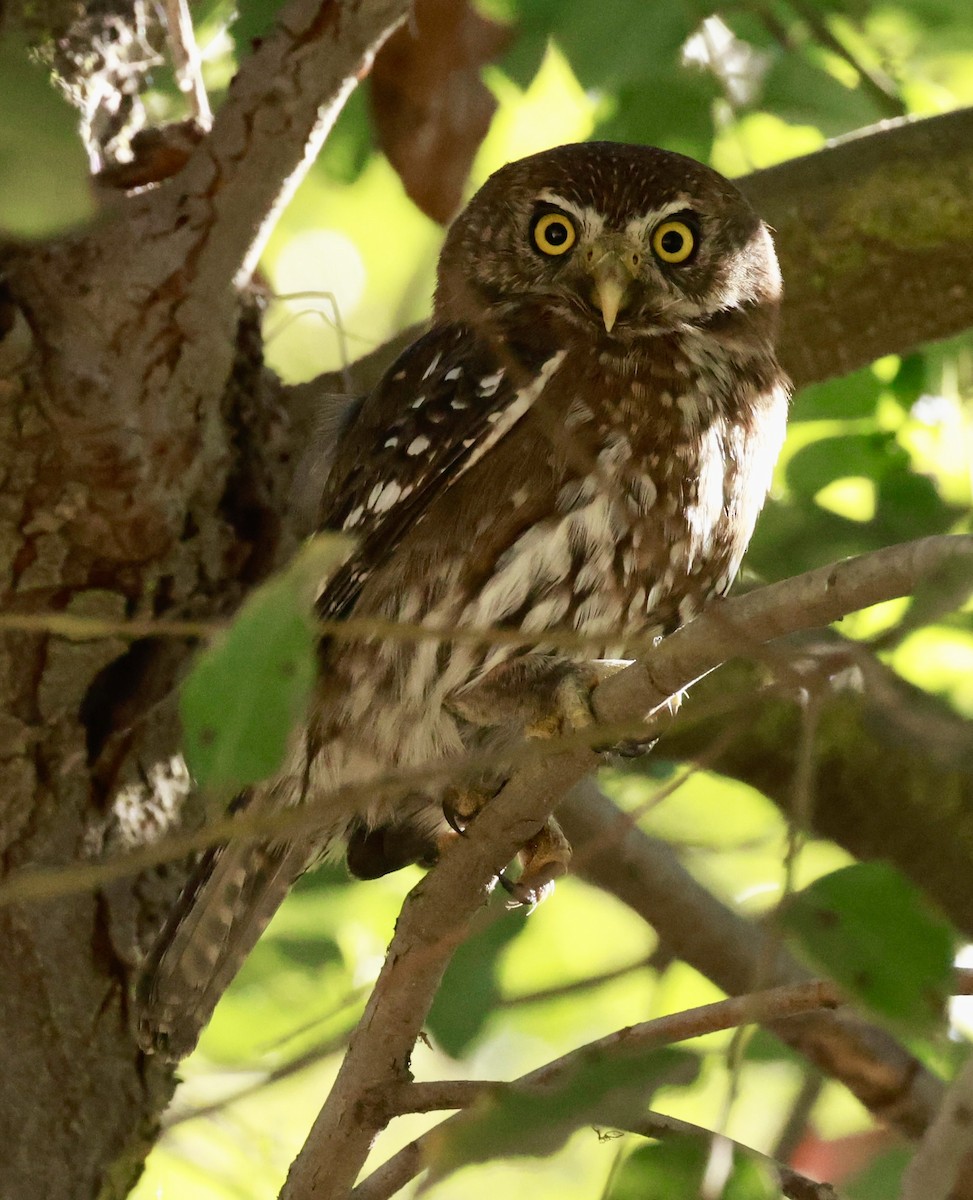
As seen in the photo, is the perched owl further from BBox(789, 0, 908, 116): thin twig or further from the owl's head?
BBox(789, 0, 908, 116): thin twig

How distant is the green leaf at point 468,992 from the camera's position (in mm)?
2875

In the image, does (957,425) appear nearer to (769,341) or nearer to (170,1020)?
(769,341)

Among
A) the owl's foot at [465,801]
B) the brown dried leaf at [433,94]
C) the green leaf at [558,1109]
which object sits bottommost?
the green leaf at [558,1109]

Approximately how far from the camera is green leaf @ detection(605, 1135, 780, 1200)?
1.29m

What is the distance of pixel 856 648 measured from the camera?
1356 millimetres

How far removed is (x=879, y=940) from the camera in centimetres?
122

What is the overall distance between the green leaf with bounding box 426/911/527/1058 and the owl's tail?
0.36 m

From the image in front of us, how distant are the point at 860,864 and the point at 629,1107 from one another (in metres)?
0.28

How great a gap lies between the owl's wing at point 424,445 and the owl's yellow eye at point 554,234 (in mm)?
306

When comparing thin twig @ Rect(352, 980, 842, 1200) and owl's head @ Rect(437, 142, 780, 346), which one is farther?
owl's head @ Rect(437, 142, 780, 346)

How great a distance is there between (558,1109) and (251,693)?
418 mm

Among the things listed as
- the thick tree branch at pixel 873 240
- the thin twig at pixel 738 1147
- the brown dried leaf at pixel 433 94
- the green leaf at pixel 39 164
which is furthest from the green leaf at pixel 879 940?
the brown dried leaf at pixel 433 94

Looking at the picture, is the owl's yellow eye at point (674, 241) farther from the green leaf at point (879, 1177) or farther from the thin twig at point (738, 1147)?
the thin twig at point (738, 1147)

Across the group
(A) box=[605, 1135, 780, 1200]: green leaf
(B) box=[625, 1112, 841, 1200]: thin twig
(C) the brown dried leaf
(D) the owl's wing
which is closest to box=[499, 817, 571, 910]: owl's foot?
(D) the owl's wing
